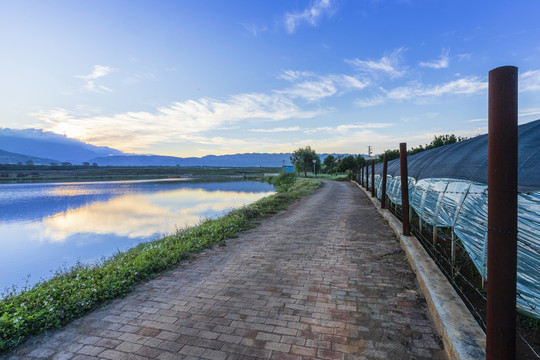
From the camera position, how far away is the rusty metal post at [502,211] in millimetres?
1616

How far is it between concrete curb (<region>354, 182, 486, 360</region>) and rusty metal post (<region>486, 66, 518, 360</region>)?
1.56 feet

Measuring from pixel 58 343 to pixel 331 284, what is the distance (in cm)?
320

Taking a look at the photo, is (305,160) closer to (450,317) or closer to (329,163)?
(329,163)

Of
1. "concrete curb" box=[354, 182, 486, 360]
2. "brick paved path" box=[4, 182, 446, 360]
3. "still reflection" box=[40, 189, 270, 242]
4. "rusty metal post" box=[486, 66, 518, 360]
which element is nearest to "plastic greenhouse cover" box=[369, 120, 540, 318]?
"concrete curb" box=[354, 182, 486, 360]

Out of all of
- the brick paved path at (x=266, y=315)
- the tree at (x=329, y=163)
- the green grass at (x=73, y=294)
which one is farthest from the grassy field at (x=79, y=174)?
the brick paved path at (x=266, y=315)

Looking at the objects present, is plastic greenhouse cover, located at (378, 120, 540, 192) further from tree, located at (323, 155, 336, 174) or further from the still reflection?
tree, located at (323, 155, 336, 174)

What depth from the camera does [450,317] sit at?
253 centimetres

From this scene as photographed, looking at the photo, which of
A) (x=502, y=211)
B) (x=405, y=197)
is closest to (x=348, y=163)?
(x=405, y=197)

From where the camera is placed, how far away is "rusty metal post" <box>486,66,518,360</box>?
1616 mm

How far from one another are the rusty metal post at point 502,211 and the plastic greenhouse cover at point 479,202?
0.79m

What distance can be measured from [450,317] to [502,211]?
1479mm

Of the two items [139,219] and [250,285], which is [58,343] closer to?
[250,285]

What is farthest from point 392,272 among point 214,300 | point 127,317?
point 127,317

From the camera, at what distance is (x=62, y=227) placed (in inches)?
520
